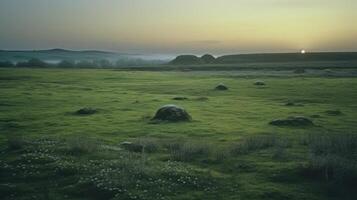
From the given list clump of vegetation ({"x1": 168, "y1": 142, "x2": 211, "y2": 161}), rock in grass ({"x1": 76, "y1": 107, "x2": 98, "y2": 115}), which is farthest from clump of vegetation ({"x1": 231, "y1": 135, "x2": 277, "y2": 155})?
rock in grass ({"x1": 76, "y1": 107, "x2": 98, "y2": 115})

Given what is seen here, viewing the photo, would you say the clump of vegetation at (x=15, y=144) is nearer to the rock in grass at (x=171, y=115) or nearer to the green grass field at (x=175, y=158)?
the green grass field at (x=175, y=158)

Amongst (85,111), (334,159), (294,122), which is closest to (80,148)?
(334,159)

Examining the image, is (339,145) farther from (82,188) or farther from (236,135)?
(82,188)

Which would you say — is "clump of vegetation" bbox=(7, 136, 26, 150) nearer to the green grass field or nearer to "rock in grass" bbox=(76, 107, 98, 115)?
the green grass field

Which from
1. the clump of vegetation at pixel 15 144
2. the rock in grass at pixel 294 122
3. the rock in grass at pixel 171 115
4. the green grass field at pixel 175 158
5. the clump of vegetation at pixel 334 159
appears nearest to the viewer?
the green grass field at pixel 175 158

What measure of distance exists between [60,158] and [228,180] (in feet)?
32.5

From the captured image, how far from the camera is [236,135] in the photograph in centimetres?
3481

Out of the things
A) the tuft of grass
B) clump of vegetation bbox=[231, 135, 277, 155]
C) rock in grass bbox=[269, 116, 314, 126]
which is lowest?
rock in grass bbox=[269, 116, 314, 126]

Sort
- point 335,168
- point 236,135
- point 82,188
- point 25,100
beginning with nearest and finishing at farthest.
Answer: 1. point 82,188
2. point 335,168
3. point 236,135
4. point 25,100

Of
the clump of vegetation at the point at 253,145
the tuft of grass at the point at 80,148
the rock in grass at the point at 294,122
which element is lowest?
the rock in grass at the point at 294,122

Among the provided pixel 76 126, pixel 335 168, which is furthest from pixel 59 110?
pixel 335 168

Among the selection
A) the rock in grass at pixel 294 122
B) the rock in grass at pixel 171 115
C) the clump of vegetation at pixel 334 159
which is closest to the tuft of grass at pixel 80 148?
the clump of vegetation at pixel 334 159

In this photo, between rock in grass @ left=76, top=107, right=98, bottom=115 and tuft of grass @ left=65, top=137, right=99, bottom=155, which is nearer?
tuft of grass @ left=65, top=137, right=99, bottom=155

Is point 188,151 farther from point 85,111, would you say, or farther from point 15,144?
point 85,111
